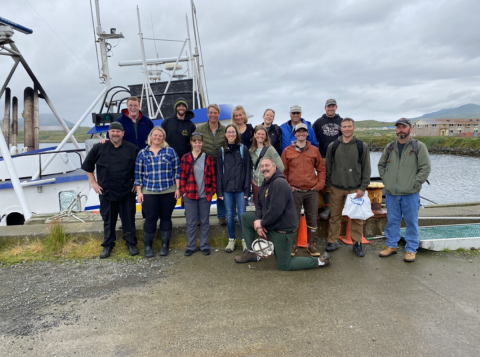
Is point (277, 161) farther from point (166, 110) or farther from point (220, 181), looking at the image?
point (166, 110)

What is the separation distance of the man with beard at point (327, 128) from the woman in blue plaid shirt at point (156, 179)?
237 cm

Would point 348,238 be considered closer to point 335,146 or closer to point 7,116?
point 335,146

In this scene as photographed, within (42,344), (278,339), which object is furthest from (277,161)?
(42,344)

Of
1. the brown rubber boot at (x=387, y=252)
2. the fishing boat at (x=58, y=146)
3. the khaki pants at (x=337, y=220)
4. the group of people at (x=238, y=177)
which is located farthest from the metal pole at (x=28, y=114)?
the brown rubber boot at (x=387, y=252)

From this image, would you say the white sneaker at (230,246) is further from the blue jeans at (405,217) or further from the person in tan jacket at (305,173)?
the blue jeans at (405,217)

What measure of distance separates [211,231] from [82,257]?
1.90m

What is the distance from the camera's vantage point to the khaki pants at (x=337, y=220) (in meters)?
4.27

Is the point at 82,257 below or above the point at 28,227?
below

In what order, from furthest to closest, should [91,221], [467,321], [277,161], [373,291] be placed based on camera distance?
[91,221], [277,161], [373,291], [467,321]

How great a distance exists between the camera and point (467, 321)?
269 cm

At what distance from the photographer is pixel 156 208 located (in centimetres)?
416

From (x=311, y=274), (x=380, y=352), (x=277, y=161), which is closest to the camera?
(x=380, y=352)

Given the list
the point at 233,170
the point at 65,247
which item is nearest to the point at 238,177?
the point at 233,170

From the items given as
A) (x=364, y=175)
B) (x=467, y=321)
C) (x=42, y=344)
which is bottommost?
(x=467, y=321)
